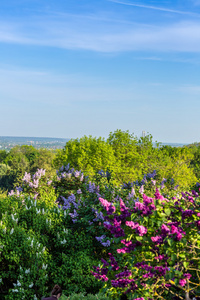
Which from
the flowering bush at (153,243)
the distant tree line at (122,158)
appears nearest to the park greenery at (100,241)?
the flowering bush at (153,243)

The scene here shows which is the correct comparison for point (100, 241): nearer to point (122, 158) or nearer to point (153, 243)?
point (153, 243)

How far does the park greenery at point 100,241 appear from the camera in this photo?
14.2ft

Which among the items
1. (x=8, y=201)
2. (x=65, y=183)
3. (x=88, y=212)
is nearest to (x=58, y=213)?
(x=88, y=212)

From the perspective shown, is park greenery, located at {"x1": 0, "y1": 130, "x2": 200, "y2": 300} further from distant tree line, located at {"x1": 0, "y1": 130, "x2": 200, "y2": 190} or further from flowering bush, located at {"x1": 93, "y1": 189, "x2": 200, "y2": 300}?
distant tree line, located at {"x1": 0, "y1": 130, "x2": 200, "y2": 190}

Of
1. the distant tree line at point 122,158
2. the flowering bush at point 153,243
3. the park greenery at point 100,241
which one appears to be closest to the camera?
the flowering bush at point 153,243

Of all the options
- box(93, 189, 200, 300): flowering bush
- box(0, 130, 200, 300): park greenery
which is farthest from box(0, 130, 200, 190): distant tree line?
box(93, 189, 200, 300): flowering bush

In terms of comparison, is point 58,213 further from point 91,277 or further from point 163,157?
point 163,157

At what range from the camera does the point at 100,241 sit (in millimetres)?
8273

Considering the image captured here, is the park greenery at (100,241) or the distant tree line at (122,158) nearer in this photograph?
the park greenery at (100,241)

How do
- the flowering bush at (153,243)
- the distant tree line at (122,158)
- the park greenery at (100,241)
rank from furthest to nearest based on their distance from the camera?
the distant tree line at (122,158) < the park greenery at (100,241) < the flowering bush at (153,243)

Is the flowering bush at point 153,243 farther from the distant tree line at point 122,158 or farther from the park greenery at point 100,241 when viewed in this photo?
the distant tree line at point 122,158

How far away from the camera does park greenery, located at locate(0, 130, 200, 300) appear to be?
14.2 feet

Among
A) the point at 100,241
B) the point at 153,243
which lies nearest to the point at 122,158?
the point at 100,241

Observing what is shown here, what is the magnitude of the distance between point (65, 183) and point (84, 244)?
513 cm
